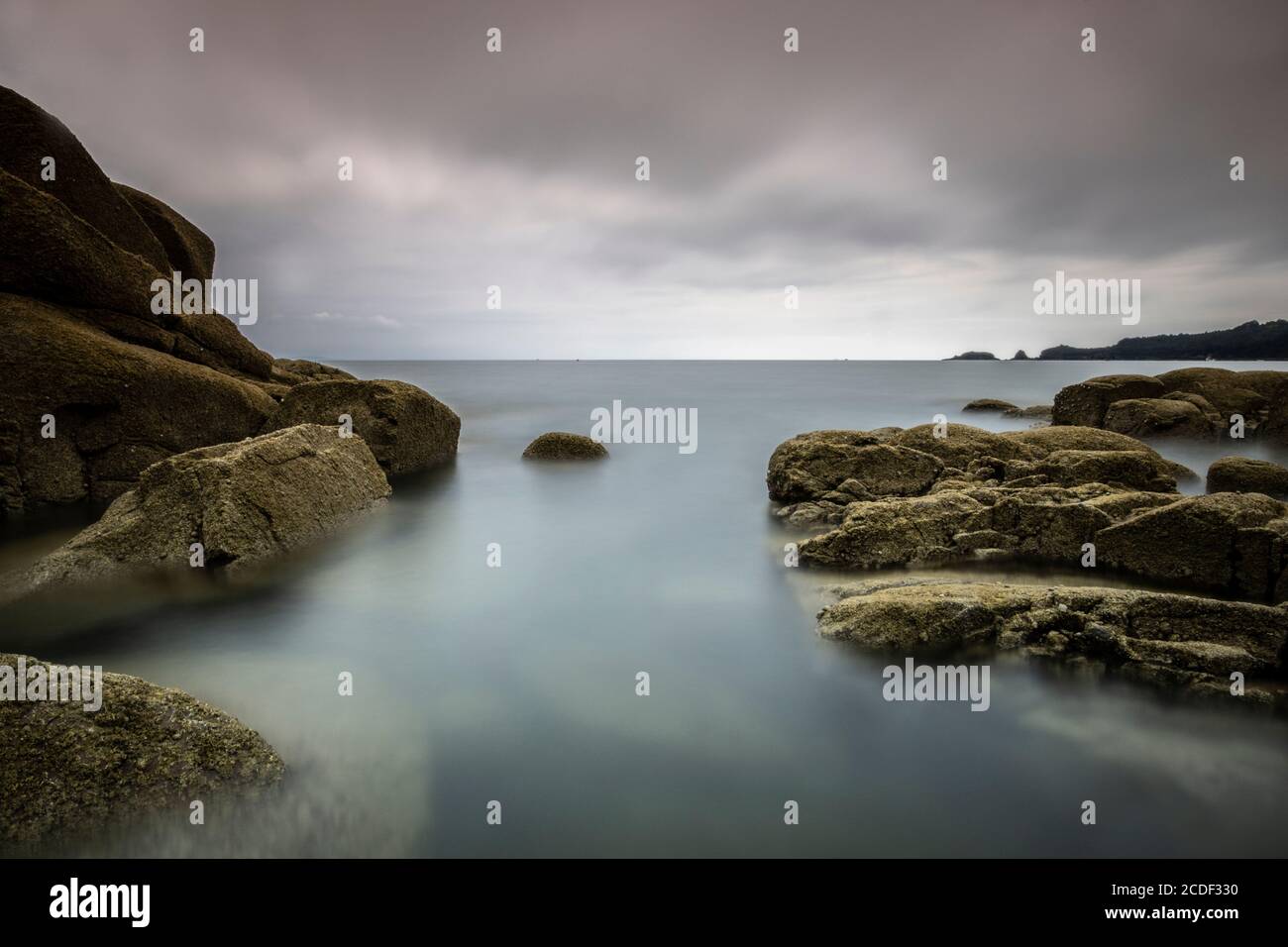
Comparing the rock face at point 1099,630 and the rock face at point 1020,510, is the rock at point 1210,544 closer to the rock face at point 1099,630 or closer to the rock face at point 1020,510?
the rock face at point 1020,510

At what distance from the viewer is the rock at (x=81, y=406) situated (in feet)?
30.0

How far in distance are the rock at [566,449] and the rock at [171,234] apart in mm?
A: 9724

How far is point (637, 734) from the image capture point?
189 inches

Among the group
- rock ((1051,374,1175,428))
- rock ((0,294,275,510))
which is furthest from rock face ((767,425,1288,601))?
rock ((0,294,275,510))

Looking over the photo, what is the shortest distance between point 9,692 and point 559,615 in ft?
14.9

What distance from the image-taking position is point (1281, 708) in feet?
15.0

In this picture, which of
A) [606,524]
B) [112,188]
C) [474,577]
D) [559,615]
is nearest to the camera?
[559,615]

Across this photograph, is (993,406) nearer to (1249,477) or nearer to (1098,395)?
(1098,395)

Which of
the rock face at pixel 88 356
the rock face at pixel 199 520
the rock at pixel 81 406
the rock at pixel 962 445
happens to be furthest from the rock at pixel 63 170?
the rock at pixel 962 445

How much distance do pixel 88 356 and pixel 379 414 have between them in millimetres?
4750

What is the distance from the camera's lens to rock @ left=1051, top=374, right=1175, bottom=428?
66.5 ft
